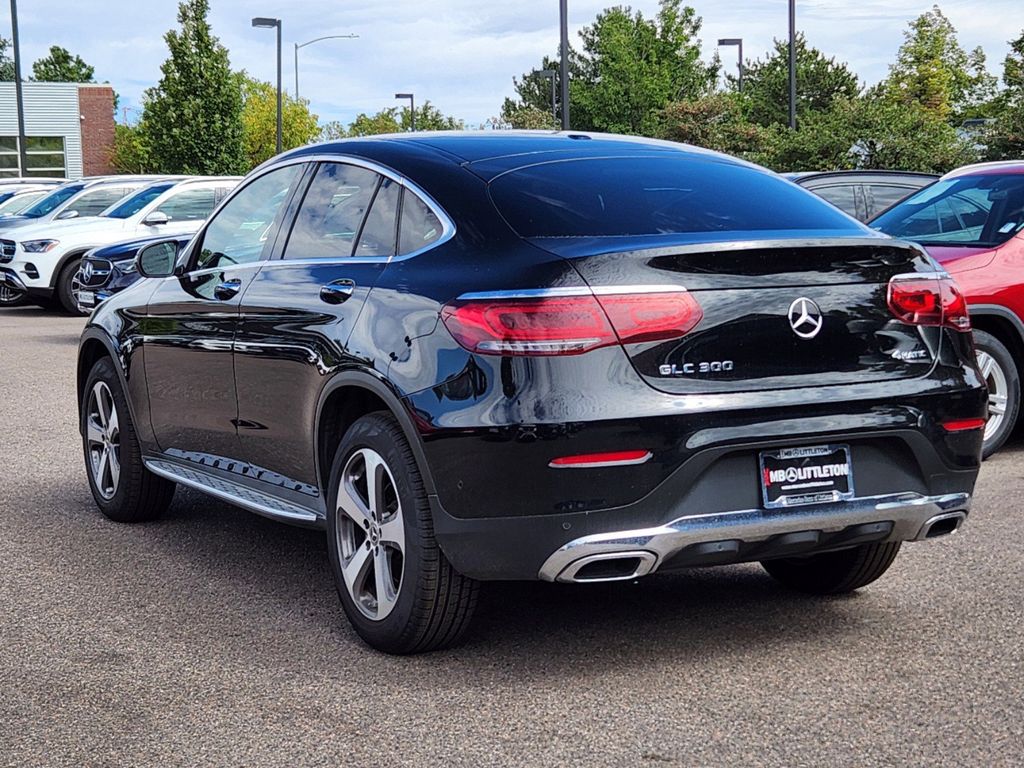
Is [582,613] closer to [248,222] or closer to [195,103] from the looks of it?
[248,222]

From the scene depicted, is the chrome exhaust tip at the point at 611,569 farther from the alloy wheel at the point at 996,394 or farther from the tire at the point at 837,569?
the alloy wheel at the point at 996,394

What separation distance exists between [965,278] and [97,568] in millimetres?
4891

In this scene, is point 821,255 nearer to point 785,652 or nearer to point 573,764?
point 785,652

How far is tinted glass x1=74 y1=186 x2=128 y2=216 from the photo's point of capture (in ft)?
70.9

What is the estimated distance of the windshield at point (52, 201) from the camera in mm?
23047

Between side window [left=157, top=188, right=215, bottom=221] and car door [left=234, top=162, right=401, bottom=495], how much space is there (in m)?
14.6

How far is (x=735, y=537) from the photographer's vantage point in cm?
442

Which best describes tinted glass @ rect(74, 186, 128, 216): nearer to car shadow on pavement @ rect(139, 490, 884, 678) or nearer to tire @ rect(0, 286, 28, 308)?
tire @ rect(0, 286, 28, 308)

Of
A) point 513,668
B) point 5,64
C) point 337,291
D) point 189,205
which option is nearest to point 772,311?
point 513,668

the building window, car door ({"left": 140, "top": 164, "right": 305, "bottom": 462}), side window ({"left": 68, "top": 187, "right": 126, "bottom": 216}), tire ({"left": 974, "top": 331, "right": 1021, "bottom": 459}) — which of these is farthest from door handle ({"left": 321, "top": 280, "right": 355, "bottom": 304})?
the building window

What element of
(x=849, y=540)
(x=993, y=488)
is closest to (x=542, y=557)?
(x=849, y=540)

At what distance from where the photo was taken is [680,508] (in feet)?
14.4

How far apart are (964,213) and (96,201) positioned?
15.6 m

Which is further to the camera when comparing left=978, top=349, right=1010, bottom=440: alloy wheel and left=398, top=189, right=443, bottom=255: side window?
left=978, top=349, right=1010, bottom=440: alloy wheel
